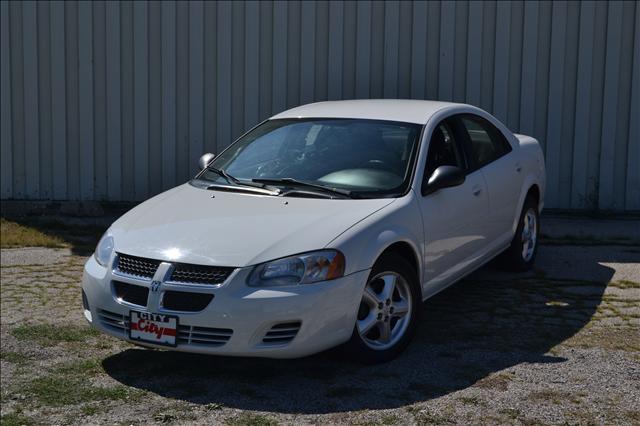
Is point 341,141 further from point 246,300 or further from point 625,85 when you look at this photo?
point 625,85

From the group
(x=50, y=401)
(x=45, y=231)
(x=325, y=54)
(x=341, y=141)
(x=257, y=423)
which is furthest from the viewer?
(x=325, y=54)

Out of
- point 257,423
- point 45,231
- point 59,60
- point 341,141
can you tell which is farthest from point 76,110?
point 257,423

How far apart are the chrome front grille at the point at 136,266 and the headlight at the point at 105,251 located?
151 millimetres

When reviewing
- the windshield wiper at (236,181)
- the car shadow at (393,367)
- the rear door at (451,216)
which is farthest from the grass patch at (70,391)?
the rear door at (451,216)

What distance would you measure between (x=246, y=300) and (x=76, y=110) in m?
6.45

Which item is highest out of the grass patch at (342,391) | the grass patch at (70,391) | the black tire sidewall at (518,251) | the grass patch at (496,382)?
the black tire sidewall at (518,251)

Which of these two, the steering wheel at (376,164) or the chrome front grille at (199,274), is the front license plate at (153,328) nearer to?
the chrome front grille at (199,274)

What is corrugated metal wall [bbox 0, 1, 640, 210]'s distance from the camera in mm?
10805

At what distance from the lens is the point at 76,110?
37.3 feet

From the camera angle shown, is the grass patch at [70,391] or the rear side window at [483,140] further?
the rear side window at [483,140]

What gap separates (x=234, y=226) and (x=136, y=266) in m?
0.60

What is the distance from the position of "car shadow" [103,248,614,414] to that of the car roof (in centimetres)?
136

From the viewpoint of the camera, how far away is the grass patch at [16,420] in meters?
5.43

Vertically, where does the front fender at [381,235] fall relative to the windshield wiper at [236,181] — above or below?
below
